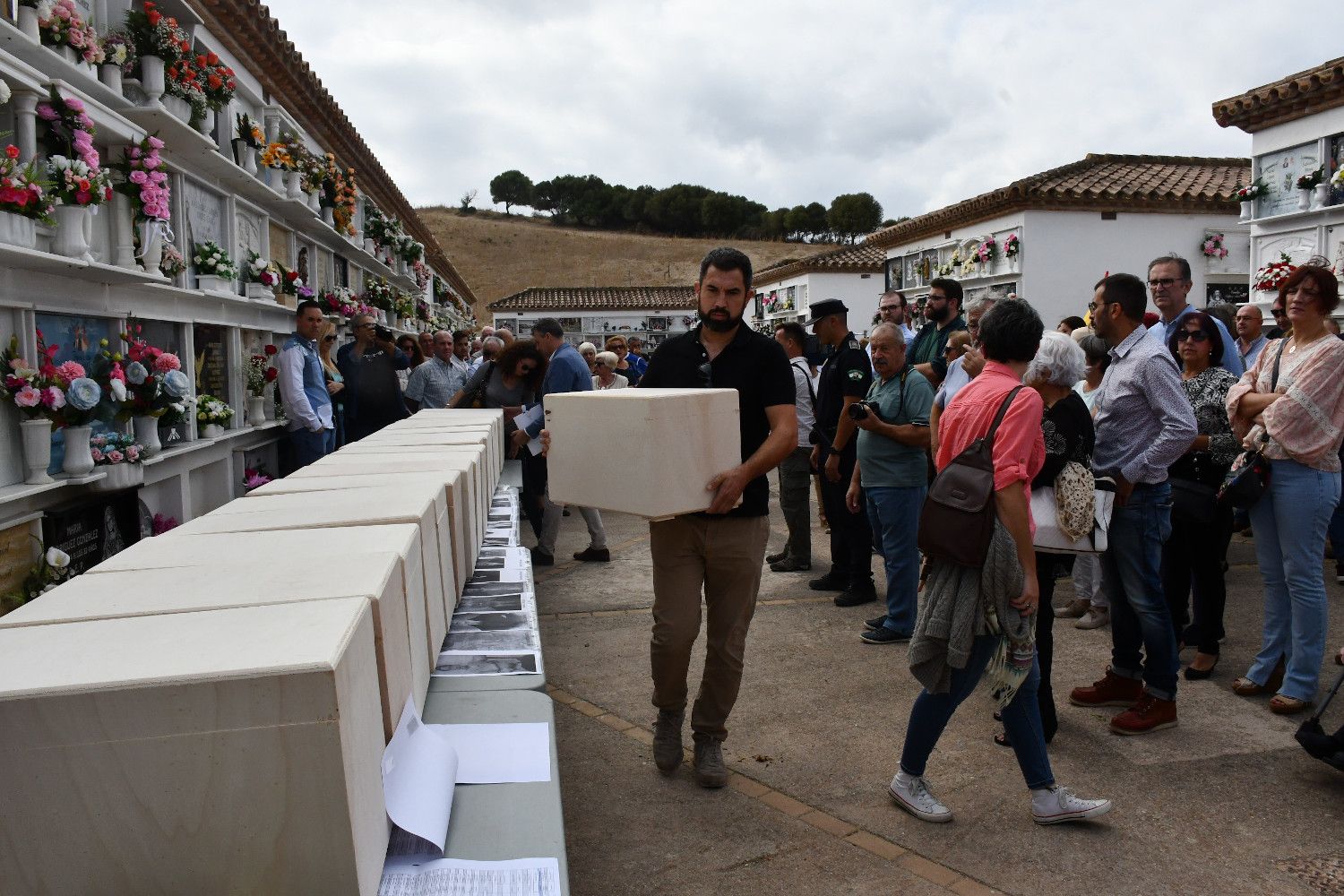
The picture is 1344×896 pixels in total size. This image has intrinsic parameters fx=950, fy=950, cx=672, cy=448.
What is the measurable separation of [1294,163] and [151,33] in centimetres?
1535

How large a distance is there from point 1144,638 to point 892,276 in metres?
28.3

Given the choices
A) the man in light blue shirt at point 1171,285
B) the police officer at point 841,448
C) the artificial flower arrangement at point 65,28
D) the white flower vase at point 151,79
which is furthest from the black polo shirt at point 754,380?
the white flower vase at point 151,79

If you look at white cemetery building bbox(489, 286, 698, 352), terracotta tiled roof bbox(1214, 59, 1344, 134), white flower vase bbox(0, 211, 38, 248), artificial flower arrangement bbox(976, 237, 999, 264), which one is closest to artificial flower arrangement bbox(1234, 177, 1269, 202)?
terracotta tiled roof bbox(1214, 59, 1344, 134)

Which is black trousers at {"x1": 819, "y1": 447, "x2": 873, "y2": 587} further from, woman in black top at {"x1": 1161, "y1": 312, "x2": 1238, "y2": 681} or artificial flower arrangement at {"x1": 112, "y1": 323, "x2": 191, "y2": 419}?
artificial flower arrangement at {"x1": 112, "y1": 323, "x2": 191, "y2": 419}

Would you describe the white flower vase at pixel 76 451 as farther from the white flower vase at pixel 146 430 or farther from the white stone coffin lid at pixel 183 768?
the white stone coffin lid at pixel 183 768

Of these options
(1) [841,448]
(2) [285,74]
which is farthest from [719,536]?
(2) [285,74]

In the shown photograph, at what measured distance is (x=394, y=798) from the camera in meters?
1.94

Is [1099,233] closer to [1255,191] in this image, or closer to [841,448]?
[1255,191]

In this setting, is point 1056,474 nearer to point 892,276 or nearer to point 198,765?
point 198,765

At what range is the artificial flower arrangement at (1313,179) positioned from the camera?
13.7 metres

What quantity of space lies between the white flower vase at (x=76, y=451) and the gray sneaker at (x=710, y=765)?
359cm

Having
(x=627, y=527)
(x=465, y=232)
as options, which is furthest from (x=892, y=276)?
(x=465, y=232)

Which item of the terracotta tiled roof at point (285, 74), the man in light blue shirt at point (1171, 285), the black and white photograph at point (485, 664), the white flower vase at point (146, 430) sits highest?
the terracotta tiled roof at point (285, 74)

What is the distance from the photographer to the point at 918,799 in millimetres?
3525
